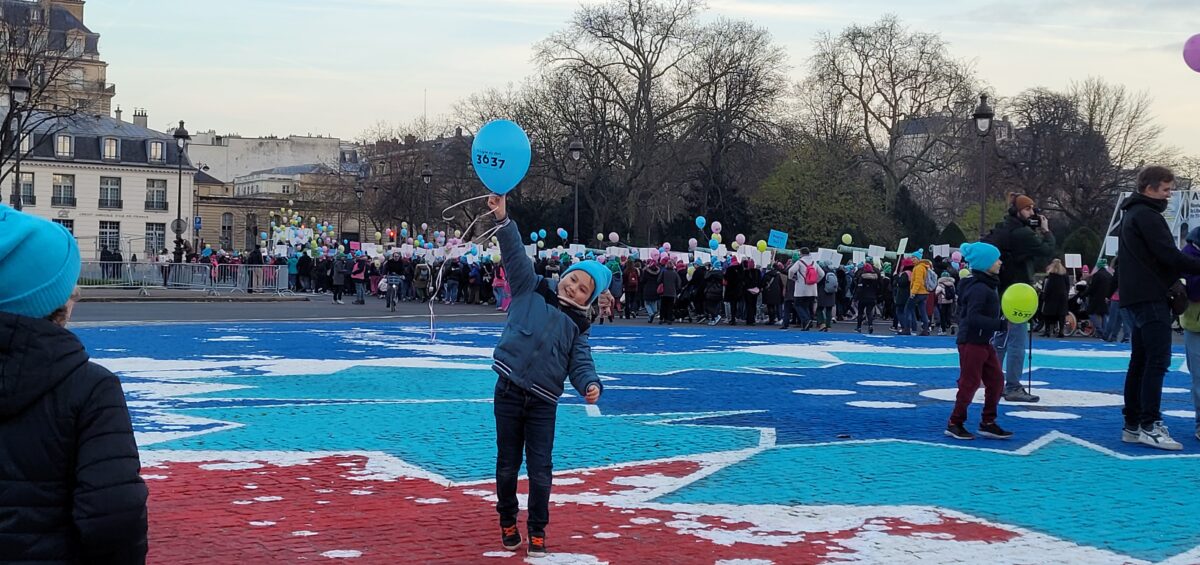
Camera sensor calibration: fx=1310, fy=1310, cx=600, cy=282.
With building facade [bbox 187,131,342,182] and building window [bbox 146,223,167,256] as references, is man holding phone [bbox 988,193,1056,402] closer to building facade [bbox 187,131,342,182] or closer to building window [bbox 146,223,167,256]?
building window [bbox 146,223,167,256]

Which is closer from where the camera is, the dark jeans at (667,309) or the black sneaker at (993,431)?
the black sneaker at (993,431)

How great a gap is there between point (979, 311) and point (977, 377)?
498 millimetres

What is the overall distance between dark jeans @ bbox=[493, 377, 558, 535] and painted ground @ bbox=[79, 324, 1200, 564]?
0.22m

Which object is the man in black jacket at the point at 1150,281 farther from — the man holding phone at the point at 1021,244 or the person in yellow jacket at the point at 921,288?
the person in yellow jacket at the point at 921,288

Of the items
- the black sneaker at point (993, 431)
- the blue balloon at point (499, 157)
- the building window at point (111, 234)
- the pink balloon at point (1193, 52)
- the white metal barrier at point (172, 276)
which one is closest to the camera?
the blue balloon at point (499, 157)

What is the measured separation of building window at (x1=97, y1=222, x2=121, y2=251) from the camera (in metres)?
93.4

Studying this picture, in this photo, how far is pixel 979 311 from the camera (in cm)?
982

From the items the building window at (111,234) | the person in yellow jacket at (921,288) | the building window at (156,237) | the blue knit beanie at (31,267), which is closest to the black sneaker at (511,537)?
the blue knit beanie at (31,267)

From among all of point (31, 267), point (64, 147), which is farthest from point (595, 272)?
point (64, 147)

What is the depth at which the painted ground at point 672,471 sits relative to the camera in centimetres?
639

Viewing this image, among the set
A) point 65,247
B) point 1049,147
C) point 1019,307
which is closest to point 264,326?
point 1019,307

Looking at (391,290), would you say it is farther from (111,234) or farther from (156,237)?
(156,237)

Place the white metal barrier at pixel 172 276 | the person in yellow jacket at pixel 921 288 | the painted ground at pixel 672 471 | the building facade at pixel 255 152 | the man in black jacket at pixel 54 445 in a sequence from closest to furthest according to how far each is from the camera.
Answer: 1. the man in black jacket at pixel 54 445
2. the painted ground at pixel 672 471
3. the person in yellow jacket at pixel 921 288
4. the white metal barrier at pixel 172 276
5. the building facade at pixel 255 152

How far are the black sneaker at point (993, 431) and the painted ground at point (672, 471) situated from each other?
0.38ft
